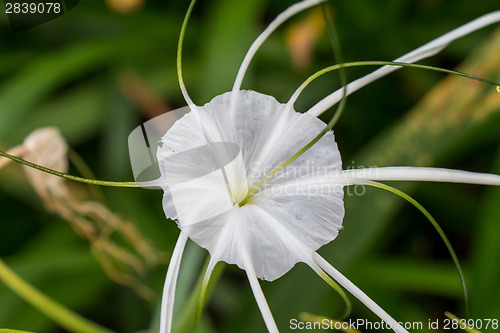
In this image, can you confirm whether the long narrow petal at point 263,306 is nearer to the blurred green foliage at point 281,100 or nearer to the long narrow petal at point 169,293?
the long narrow petal at point 169,293

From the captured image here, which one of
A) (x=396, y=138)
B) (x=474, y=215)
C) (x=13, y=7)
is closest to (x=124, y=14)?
(x=13, y=7)

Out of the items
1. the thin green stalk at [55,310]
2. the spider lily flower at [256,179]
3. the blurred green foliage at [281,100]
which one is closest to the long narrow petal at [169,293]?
the spider lily flower at [256,179]

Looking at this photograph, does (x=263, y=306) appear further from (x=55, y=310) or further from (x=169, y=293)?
(x=55, y=310)

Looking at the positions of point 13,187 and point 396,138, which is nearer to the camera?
point 396,138

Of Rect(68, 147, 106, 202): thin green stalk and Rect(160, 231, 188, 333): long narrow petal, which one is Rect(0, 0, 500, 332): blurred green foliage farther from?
Rect(160, 231, 188, 333): long narrow petal

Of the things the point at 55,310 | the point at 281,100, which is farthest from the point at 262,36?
the point at 281,100

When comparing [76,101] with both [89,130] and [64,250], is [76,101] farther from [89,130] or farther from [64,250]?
[64,250]
